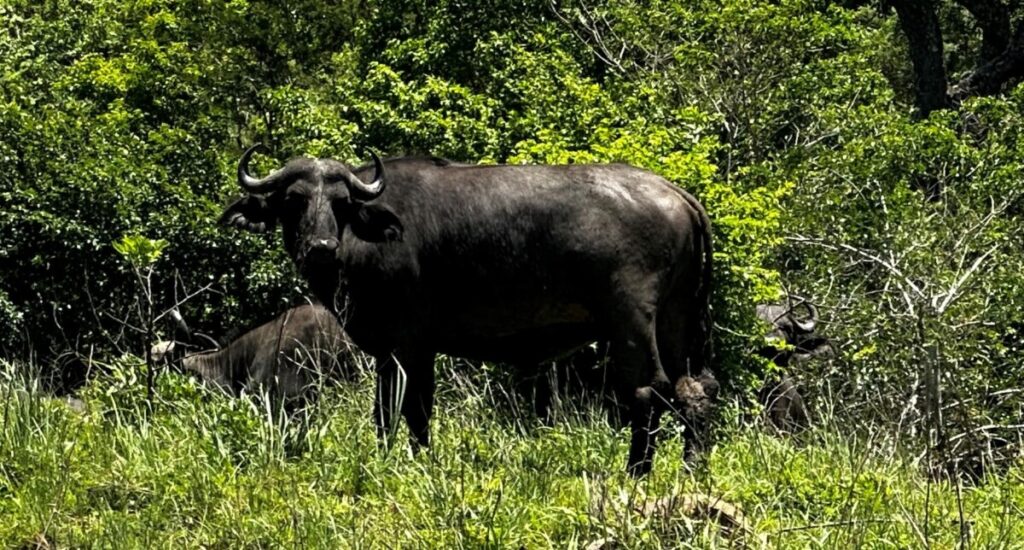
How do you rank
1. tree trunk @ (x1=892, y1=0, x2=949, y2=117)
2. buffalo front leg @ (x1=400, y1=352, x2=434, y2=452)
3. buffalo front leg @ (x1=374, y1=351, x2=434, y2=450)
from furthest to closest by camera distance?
tree trunk @ (x1=892, y1=0, x2=949, y2=117) < buffalo front leg @ (x1=400, y1=352, x2=434, y2=452) < buffalo front leg @ (x1=374, y1=351, x2=434, y2=450)

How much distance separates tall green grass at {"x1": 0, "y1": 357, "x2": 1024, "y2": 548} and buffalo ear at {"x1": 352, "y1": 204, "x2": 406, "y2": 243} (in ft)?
3.79

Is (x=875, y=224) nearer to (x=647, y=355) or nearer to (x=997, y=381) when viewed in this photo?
(x=997, y=381)

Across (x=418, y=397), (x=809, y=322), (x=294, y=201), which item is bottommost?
(x=809, y=322)

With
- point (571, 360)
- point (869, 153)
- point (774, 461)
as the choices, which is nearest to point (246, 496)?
point (774, 461)

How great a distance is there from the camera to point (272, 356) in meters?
13.8

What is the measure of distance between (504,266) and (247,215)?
1.80 metres

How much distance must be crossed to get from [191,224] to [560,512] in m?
9.09

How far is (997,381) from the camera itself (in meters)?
14.1

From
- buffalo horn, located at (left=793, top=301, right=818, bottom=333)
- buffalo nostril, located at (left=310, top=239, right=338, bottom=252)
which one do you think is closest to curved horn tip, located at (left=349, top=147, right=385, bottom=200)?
buffalo nostril, located at (left=310, top=239, right=338, bottom=252)

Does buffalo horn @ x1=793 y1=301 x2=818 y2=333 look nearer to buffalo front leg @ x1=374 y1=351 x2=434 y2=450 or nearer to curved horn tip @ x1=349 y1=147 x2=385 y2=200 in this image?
buffalo front leg @ x1=374 y1=351 x2=434 y2=450

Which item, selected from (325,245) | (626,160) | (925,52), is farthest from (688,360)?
(925,52)

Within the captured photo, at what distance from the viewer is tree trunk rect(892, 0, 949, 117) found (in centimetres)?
2414

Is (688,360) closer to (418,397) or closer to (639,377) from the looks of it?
(639,377)

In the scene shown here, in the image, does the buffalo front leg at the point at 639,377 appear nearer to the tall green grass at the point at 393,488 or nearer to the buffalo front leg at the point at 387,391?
the tall green grass at the point at 393,488
